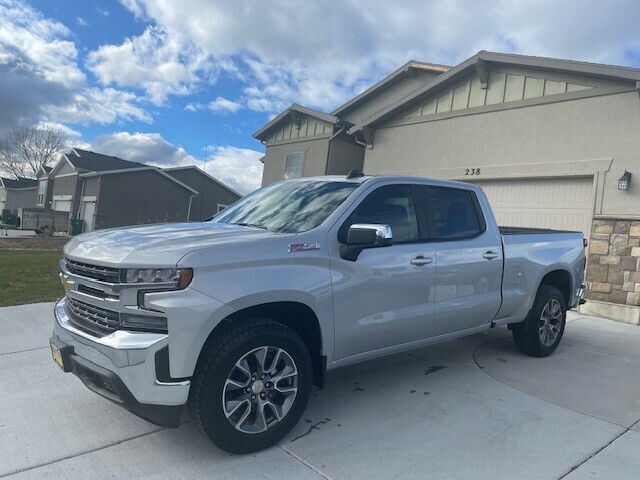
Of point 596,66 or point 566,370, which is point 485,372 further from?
point 596,66

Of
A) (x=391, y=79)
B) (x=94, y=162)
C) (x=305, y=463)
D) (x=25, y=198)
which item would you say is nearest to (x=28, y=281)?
(x=305, y=463)

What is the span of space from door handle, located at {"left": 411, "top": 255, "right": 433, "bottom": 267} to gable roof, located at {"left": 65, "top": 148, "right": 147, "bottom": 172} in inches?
1242

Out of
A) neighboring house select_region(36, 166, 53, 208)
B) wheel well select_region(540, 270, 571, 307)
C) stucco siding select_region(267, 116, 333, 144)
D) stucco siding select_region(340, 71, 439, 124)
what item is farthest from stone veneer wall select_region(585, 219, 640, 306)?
neighboring house select_region(36, 166, 53, 208)

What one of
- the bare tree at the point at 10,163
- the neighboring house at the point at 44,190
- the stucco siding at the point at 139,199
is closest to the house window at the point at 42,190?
the neighboring house at the point at 44,190

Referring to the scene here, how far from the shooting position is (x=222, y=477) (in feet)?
9.18

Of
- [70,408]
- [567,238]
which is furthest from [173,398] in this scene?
[567,238]

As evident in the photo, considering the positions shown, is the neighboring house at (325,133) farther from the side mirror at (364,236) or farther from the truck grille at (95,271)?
the truck grille at (95,271)

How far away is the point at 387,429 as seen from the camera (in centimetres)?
350

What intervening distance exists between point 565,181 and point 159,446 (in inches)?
353

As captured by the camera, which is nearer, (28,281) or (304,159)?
(28,281)

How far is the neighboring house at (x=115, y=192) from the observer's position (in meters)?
29.5

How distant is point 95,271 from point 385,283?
2.08 metres

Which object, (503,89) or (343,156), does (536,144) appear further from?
(343,156)

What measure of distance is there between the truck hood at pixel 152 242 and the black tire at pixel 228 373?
0.57 metres
